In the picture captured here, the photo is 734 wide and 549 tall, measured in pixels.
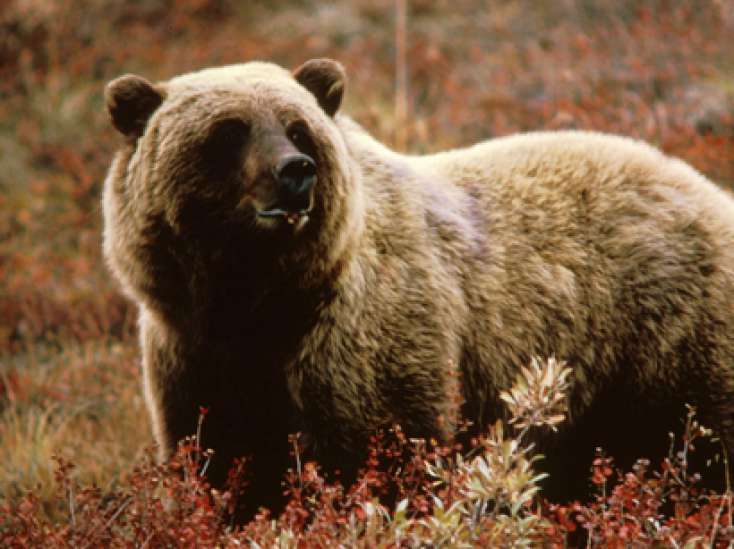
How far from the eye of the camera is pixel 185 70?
10633 mm

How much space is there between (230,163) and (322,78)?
2.29 ft

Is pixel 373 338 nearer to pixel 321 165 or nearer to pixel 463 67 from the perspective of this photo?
pixel 321 165

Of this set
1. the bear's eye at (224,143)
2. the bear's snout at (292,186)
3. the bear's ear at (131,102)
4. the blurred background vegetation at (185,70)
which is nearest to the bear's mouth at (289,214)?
the bear's snout at (292,186)

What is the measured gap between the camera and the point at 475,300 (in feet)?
13.8

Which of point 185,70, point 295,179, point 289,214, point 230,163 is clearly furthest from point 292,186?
point 185,70

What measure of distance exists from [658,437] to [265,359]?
1827 mm

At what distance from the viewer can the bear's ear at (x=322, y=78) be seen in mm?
4059

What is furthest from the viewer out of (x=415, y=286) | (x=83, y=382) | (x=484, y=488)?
(x=83, y=382)

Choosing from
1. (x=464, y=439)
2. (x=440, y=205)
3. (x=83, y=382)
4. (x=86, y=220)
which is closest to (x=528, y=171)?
(x=440, y=205)

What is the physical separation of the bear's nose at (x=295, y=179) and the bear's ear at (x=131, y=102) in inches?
33.4

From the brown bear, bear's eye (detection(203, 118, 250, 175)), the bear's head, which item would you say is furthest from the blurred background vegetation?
bear's eye (detection(203, 118, 250, 175))

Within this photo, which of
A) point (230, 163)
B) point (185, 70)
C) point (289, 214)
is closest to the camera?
point (289, 214)

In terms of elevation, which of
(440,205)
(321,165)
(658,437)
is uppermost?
(321,165)

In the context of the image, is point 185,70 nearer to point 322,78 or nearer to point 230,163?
point 322,78
